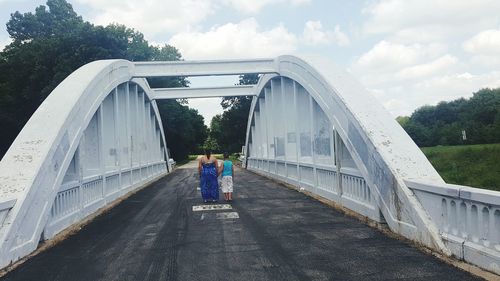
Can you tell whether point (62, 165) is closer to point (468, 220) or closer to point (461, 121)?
point (468, 220)

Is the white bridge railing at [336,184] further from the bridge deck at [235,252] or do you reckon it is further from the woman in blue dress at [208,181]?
the woman in blue dress at [208,181]

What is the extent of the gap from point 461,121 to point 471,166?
40952mm

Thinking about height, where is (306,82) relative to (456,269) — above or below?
above

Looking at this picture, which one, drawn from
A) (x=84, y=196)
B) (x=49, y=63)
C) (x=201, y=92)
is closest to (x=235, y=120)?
(x=49, y=63)

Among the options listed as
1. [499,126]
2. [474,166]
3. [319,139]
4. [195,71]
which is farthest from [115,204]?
[499,126]

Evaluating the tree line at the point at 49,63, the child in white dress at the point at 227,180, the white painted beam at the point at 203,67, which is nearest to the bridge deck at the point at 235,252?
the child in white dress at the point at 227,180

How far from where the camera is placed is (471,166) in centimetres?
3412

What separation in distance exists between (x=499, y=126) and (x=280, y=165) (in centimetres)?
3898

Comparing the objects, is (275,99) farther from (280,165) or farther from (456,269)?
(456,269)

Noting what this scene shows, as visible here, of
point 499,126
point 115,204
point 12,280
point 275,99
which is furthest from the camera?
point 499,126

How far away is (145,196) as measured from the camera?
623 inches

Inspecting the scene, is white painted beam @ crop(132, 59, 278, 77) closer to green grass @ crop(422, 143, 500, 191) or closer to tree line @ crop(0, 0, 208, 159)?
green grass @ crop(422, 143, 500, 191)

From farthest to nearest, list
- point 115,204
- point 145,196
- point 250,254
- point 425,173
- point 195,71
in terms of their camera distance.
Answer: point 195,71 < point 145,196 < point 115,204 < point 425,173 < point 250,254

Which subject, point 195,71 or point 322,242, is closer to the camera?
point 322,242
